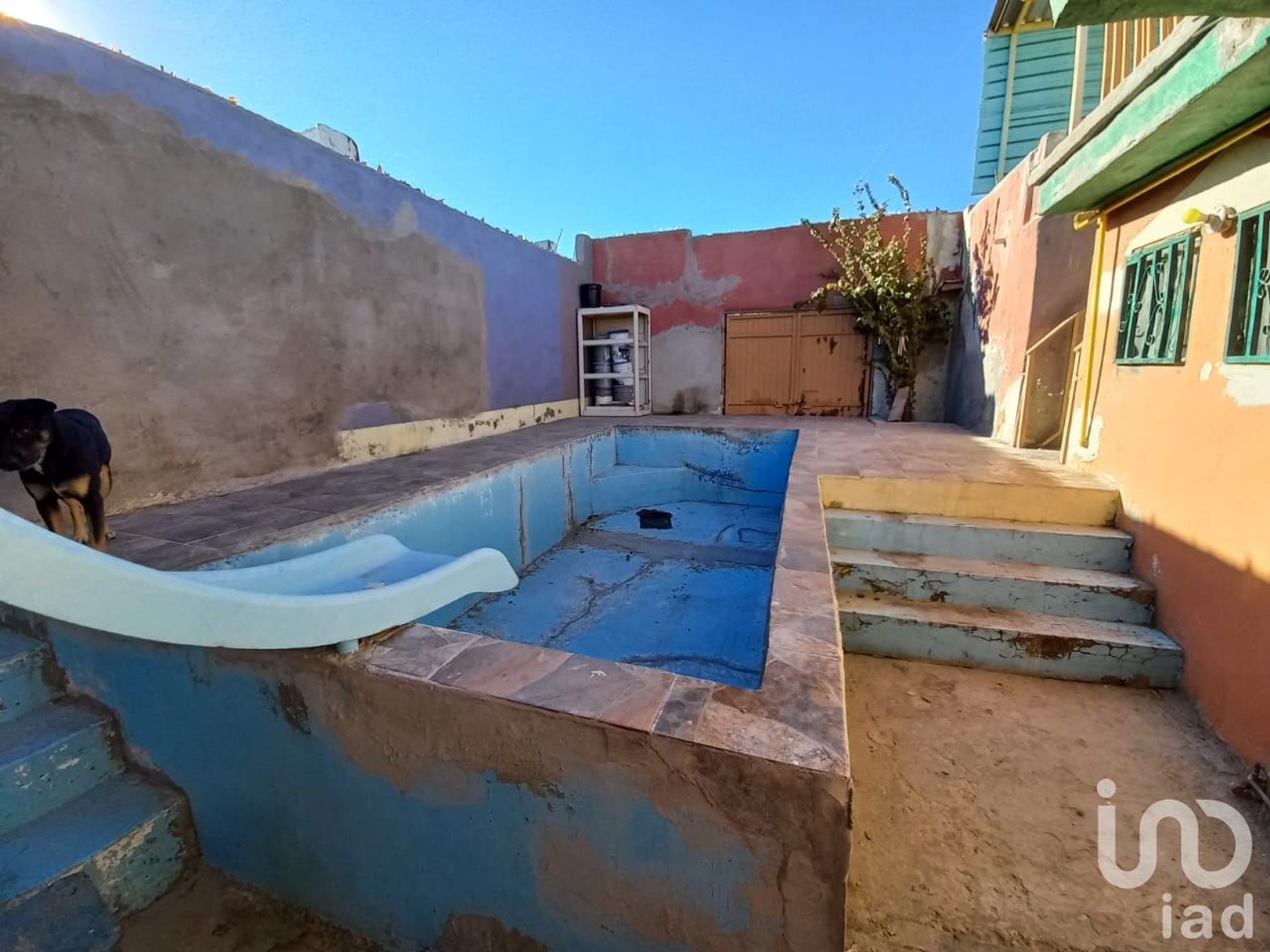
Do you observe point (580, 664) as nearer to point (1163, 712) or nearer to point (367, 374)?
point (1163, 712)

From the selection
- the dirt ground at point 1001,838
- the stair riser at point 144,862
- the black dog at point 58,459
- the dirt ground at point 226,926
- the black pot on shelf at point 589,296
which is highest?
the black pot on shelf at point 589,296

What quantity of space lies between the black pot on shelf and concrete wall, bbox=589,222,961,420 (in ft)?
1.07

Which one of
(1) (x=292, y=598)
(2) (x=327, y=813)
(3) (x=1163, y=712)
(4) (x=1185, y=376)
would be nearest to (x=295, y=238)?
(1) (x=292, y=598)

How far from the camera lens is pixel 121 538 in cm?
244

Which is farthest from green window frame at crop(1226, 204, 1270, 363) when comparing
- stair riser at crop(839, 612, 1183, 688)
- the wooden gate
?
the wooden gate

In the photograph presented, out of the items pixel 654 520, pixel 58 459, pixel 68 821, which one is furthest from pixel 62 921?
pixel 654 520

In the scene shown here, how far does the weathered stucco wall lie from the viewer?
1029 mm

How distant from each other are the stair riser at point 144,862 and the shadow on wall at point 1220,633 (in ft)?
11.7

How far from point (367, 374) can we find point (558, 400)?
3346 mm

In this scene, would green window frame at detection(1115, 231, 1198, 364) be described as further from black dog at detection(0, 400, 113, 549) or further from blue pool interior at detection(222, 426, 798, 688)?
black dog at detection(0, 400, 113, 549)

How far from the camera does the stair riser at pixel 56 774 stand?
156 cm

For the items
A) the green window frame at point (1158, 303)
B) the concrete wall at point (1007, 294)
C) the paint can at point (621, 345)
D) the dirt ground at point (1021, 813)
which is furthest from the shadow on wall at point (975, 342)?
the paint can at point (621, 345)

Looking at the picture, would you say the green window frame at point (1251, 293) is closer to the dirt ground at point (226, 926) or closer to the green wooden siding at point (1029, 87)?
the dirt ground at point (226, 926)

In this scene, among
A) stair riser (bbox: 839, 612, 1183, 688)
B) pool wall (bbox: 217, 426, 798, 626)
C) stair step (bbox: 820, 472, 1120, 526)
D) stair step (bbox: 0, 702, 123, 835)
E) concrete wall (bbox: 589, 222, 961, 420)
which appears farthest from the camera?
concrete wall (bbox: 589, 222, 961, 420)
